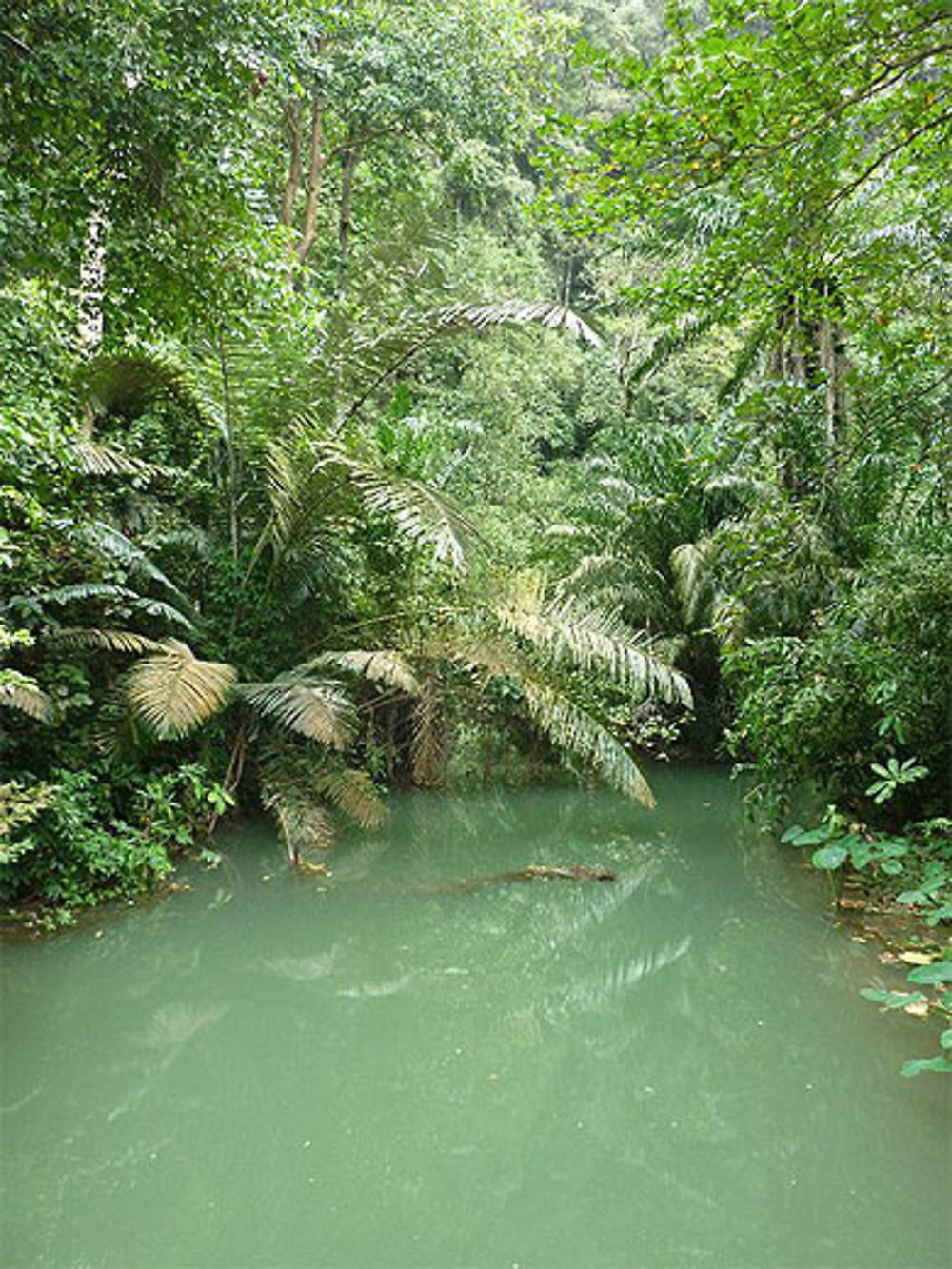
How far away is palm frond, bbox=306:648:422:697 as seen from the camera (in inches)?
221

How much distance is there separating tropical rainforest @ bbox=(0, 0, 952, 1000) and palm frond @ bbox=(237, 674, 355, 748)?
3 centimetres

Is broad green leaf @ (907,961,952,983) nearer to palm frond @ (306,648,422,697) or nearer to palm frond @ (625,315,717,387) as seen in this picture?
palm frond @ (306,648,422,697)

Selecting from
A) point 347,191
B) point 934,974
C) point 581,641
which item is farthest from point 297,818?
point 347,191

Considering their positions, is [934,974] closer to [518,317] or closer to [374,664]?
[374,664]

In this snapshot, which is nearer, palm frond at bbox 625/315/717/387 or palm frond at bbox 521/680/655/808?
palm frond at bbox 521/680/655/808

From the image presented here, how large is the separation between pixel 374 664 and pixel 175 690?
140 centimetres

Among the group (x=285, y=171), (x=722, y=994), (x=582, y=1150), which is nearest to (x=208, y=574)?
(x=722, y=994)

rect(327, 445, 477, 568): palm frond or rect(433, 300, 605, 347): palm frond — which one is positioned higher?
rect(433, 300, 605, 347): palm frond

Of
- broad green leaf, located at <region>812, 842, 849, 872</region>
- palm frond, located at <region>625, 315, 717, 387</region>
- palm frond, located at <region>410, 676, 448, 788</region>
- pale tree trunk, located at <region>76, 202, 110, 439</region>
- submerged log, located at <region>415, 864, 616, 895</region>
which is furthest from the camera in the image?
palm frond, located at <region>625, 315, 717, 387</region>

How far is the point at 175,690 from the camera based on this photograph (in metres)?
4.58

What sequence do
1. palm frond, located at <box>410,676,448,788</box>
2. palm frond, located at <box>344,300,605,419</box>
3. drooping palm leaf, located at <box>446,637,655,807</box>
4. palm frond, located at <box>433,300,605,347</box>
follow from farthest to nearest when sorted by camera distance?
palm frond, located at <box>410,676,448,788</box> < drooping palm leaf, located at <box>446,637,655,807</box> < palm frond, located at <box>344,300,605,419</box> < palm frond, located at <box>433,300,605,347</box>

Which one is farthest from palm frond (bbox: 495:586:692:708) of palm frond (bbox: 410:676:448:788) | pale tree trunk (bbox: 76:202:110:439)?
pale tree trunk (bbox: 76:202:110:439)

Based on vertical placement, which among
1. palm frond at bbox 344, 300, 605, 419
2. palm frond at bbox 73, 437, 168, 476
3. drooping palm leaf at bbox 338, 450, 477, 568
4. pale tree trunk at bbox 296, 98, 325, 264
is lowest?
drooping palm leaf at bbox 338, 450, 477, 568

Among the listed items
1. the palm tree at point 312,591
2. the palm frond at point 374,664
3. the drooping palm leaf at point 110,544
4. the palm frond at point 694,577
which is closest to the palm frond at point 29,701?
the palm tree at point 312,591
